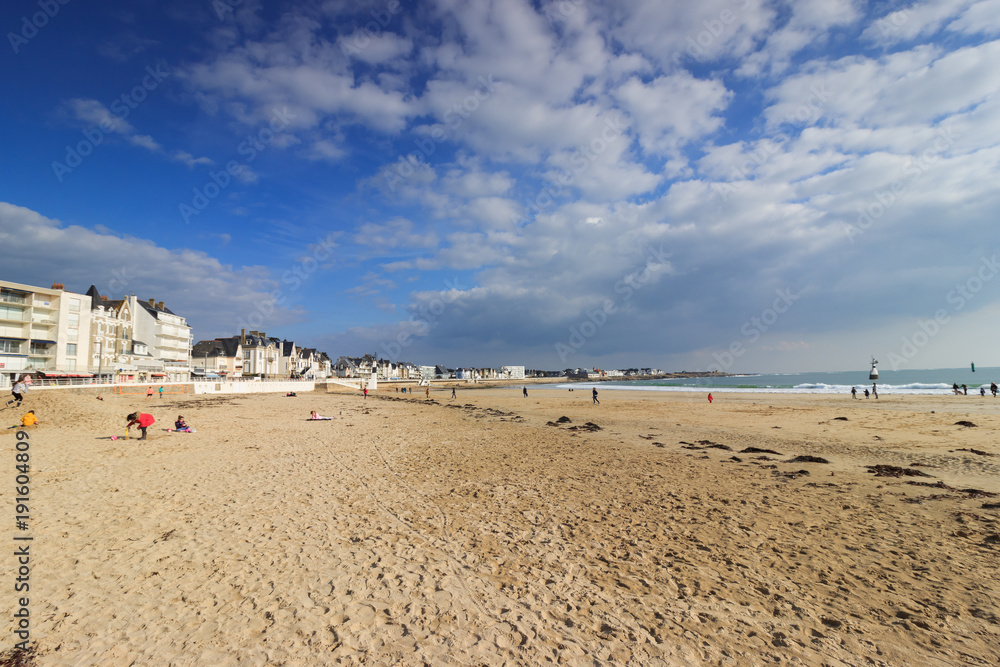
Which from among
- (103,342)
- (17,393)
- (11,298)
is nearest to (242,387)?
→ (103,342)

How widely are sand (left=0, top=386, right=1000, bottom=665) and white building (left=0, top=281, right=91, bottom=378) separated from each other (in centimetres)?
5104

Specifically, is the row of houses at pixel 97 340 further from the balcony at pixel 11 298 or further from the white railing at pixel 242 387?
the white railing at pixel 242 387

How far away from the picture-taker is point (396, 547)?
6.86 metres

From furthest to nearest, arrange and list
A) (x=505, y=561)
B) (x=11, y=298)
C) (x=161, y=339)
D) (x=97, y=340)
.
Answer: (x=161, y=339), (x=97, y=340), (x=11, y=298), (x=505, y=561)

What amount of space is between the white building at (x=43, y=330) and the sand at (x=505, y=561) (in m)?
51.0

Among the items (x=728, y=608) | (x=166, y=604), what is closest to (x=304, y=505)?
(x=166, y=604)

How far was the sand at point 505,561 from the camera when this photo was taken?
175 inches

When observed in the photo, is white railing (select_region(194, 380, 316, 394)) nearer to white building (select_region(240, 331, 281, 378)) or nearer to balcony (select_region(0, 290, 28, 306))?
balcony (select_region(0, 290, 28, 306))

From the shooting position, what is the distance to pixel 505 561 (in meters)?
6.39

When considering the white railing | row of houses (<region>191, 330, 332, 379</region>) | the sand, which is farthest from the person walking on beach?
row of houses (<region>191, 330, 332, 379</region>)

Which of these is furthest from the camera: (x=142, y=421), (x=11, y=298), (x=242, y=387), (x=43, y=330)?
(x=242, y=387)

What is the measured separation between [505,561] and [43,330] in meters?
68.8

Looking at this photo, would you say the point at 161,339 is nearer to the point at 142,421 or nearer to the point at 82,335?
the point at 82,335

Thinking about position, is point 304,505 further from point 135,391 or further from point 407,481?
point 135,391
